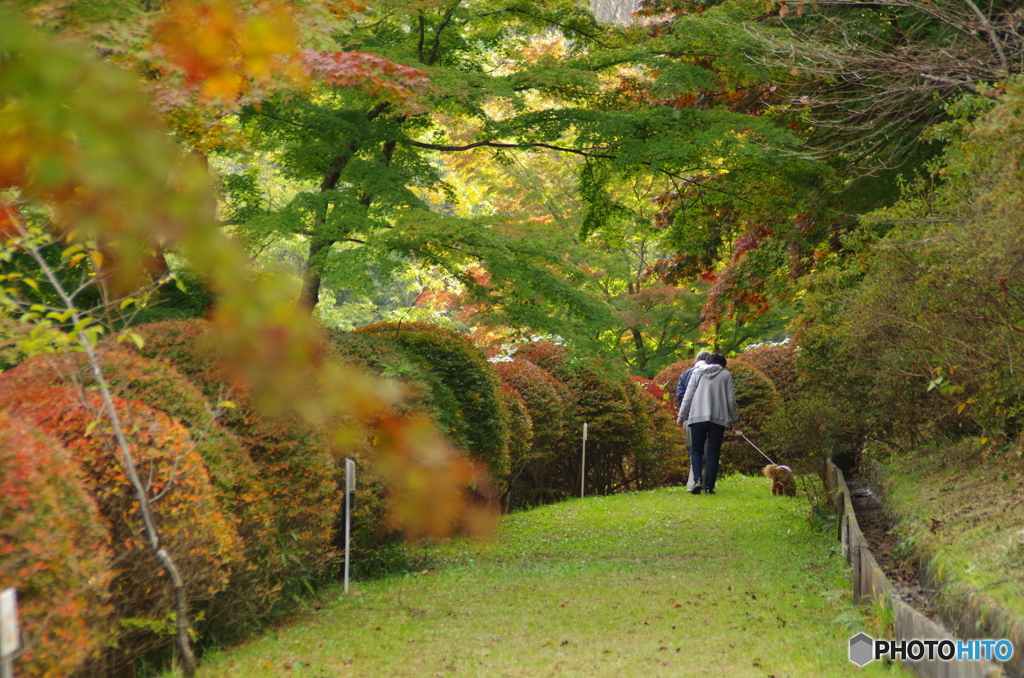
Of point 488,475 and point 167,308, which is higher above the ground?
point 167,308

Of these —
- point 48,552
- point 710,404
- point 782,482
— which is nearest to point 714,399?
point 710,404

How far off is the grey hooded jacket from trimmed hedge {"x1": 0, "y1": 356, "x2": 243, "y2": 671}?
760cm

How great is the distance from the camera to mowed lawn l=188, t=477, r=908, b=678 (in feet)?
15.0

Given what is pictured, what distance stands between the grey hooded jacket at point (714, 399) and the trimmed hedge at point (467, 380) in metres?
3.12

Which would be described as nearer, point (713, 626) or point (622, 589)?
point (713, 626)

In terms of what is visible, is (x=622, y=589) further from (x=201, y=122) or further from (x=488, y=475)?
(x=201, y=122)

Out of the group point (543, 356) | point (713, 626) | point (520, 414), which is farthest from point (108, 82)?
point (543, 356)

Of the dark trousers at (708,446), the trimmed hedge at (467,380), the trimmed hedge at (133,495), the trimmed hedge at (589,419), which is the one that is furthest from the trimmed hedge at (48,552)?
the trimmed hedge at (589,419)

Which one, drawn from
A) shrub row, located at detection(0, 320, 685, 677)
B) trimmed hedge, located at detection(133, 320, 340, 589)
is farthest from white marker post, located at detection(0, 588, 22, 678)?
trimmed hedge, located at detection(133, 320, 340, 589)

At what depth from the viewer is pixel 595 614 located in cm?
564

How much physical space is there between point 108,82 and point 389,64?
5.55m

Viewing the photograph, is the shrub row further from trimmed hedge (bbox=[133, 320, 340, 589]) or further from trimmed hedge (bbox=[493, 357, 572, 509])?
trimmed hedge (bbox=[493, 357, 572, 509])

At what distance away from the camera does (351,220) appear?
712 cm

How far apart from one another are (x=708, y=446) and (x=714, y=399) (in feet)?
2.53
